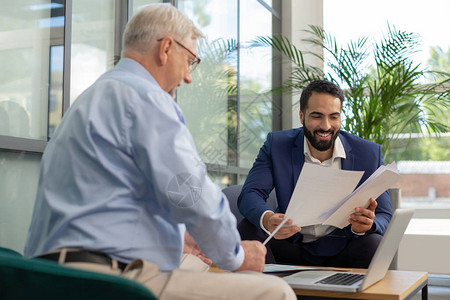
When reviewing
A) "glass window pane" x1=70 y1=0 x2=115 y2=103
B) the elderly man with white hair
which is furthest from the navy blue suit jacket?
the elderly man with white hair

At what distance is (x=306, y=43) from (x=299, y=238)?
339cm

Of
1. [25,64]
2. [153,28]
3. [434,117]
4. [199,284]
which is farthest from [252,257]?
[434,117]

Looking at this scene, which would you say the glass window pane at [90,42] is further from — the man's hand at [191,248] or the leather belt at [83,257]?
the leather belt at [83,257]

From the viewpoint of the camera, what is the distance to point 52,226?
3.85 feet

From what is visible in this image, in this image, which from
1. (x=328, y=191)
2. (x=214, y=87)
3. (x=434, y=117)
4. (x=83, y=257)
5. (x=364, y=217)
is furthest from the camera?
(x=434, y=117)

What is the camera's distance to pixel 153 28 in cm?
137

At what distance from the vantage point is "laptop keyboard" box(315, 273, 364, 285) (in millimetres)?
1590

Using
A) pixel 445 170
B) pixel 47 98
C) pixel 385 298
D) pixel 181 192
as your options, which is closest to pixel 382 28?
pixel 445 170

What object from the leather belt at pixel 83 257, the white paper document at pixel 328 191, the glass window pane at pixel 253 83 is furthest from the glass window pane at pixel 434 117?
the leather belt at pixel 83 257

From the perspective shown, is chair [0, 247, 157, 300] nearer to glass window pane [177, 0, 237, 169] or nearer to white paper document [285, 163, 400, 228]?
white paper document [285, 163, 400, 228]

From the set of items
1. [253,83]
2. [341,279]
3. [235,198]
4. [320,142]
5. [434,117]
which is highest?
[253,83]

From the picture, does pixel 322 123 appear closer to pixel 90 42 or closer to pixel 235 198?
pixel 235 198

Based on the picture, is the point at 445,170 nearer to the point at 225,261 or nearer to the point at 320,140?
the point at 320,140

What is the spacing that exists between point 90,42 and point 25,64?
465 millimetres
